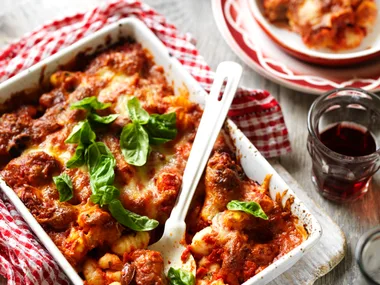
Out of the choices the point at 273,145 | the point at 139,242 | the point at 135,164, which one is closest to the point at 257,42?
the point at 273,145

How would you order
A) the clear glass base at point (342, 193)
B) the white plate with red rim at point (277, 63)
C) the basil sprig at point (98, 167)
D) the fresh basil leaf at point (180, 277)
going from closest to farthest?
the fresh basil leaf at point (180, 277), the basil sprig at point (98, 167), the clear glass base at point (342, 193), the white plate with red rim at point (277, 63)

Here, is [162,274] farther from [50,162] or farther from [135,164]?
[50,162]

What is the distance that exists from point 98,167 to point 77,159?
0.10 metres

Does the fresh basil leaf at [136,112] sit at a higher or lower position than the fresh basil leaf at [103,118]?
lower

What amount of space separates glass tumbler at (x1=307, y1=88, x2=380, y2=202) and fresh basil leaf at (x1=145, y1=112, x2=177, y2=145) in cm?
64

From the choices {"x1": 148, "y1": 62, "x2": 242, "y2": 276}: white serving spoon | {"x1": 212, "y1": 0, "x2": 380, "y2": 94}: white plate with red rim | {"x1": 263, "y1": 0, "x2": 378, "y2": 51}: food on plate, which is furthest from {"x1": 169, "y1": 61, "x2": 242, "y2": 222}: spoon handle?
{"x1": 263, "y1": 0, "x2": 378, "y2": 51}: food on plate

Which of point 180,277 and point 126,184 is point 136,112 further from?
point 180,277

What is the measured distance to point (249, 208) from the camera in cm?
255

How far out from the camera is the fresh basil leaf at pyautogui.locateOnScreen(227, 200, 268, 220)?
2.54 m

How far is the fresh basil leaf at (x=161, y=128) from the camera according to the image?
9.16ft

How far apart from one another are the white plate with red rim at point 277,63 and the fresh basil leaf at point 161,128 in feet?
2.62

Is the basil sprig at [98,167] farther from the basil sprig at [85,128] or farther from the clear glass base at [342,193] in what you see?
the clear glass base at [342,193]

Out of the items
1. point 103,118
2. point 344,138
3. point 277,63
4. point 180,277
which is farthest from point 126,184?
point 277,63

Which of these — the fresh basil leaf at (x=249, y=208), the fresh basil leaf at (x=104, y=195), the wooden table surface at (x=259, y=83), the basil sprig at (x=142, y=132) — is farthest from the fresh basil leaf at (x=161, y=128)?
the wooden table surface at (x=259, y=83)
